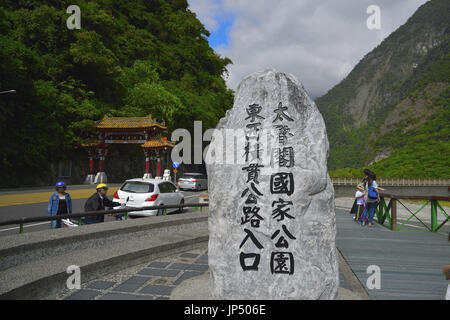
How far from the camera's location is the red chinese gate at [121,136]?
2438 centimetres

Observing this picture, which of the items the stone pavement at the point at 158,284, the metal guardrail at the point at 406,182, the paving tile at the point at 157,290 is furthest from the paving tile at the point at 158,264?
the metal guardrail at the point at 406,182

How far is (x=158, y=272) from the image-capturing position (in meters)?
4.45

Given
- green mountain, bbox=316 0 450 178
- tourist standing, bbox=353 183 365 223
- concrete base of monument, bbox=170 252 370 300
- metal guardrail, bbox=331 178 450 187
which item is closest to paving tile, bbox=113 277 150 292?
concrete base of monument, bbox=170 252 370 300

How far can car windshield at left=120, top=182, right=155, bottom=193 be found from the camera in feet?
30.2

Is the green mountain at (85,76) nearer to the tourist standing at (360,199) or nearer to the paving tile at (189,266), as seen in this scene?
the paving tile at (189,266)

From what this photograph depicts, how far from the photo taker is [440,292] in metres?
3.69

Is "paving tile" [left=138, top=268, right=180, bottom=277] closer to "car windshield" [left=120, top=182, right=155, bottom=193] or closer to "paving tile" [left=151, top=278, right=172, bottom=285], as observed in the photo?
"paving tile" [left=151, top=278, right=172, bottom=285]

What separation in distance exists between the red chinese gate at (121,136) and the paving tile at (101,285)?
835 inches

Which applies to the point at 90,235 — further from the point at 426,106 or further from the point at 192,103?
the point at 426,106

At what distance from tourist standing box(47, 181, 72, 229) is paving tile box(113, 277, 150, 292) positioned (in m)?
2.18

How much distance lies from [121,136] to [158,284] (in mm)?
23222

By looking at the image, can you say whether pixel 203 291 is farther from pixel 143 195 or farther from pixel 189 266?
pixel 143 195

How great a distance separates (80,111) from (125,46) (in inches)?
436
